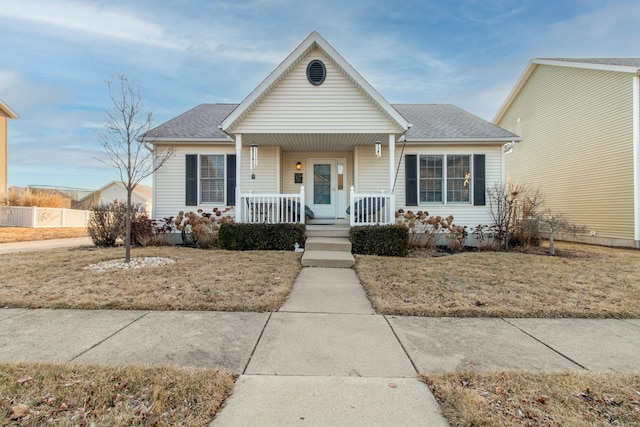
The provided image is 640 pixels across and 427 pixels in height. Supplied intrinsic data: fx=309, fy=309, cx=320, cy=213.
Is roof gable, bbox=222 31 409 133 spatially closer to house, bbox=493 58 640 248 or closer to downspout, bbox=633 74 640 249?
house, bbox=493 58 640 248

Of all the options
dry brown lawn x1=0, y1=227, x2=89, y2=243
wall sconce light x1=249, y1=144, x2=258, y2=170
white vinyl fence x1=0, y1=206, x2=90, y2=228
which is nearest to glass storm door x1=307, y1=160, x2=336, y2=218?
wall sconce light x1=249, y1=144, x2=258, y2=170

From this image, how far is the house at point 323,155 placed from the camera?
359 inches

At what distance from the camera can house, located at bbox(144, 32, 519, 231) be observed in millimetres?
9109

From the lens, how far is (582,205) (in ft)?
42.3

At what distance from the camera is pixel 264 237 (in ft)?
28.5

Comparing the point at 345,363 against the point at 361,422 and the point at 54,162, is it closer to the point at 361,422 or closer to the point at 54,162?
the point at 361,422

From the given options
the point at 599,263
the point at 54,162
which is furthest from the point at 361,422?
the point at 54,162

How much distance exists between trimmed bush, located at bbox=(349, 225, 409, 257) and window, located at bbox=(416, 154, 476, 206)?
3.16 meters

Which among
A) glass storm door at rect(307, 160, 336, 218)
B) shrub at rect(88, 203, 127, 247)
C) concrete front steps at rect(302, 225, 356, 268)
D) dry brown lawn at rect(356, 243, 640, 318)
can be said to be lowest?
dry brown lawn at rect(356, 243, 640, 318)

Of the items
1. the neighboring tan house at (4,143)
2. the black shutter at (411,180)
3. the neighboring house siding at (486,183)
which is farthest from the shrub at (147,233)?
the neighboring tan house at (4,143)

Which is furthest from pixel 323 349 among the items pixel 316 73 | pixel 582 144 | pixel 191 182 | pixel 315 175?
pixel 582 144

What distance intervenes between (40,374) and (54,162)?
39.9 metres

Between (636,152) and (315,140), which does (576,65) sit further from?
(315,140)

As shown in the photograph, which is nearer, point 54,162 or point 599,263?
point 599,263
